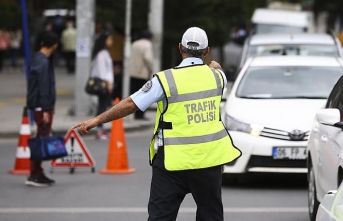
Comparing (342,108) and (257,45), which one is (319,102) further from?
(257,45)

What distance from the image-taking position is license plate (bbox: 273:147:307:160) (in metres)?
11.1

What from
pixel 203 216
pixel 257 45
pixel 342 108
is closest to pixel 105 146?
pixel 257 45

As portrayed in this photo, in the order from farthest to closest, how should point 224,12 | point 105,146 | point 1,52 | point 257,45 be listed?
point 1,52 < point 224,12 < point 257,45 < point 105,146

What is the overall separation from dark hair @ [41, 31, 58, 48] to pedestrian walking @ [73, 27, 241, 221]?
5.31m

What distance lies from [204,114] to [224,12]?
28048 millimetres

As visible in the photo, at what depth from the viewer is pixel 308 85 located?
12367 millimetres

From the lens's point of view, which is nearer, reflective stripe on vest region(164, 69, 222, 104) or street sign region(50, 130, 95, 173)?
reflective stripe on vest region(164, 69, 222, 104)

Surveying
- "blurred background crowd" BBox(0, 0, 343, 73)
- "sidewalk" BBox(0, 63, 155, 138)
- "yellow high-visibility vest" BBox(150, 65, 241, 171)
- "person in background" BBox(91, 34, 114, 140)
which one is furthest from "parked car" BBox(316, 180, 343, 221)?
"blurred background crowd" BBox(0, 0, 343, 73)

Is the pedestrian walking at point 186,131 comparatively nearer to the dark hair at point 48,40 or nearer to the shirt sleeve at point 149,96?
the shirt sleeve at point 149,96

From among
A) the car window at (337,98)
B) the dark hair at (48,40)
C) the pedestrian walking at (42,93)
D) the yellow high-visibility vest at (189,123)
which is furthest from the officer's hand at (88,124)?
the dark hair at (48,40)

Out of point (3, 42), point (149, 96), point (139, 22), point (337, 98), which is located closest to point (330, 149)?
point (337, 98)

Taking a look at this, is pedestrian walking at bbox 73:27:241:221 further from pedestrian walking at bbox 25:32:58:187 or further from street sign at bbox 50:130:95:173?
street sign at bbox 50:130:95:173

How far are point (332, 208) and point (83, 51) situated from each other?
14.9 meters

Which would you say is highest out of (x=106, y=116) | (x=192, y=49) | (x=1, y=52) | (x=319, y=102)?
(x=192, y=49)
